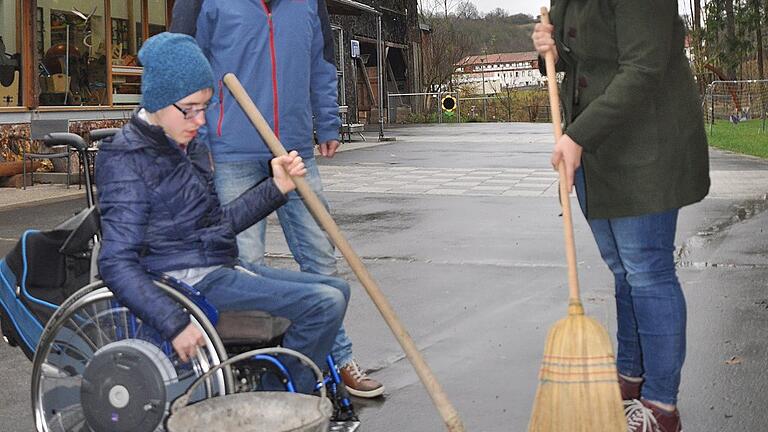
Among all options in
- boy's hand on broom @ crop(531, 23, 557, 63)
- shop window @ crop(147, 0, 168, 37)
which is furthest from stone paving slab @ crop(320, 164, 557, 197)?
boy's hand on broom @ crop(531, 23, 557, 63)

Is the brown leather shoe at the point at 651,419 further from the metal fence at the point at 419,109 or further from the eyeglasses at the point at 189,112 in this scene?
the metal fence at the point at 419,109

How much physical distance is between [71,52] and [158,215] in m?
14.4

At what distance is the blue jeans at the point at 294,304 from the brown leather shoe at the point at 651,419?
1.00 metres

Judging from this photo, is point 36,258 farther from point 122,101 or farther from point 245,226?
point 122,101

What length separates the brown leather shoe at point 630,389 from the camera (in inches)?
153

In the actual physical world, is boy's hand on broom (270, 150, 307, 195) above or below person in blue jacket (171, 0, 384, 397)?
below

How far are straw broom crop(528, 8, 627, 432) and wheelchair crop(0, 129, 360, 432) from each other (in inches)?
29.5

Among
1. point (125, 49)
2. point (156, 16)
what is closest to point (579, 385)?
point (125, 49)

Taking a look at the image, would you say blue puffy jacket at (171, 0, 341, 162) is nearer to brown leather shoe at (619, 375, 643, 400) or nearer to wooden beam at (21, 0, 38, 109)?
brown leather shoe at (619, 375, 643, 400)

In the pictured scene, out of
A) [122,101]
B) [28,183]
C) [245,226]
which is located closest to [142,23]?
[122,101]

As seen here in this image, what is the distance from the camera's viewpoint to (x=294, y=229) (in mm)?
4348

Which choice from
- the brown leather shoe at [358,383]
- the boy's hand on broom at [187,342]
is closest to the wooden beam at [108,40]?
the brown leather shoe at [358,383]

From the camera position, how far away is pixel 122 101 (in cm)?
1766

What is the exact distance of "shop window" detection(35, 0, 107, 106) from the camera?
53.1 ft
